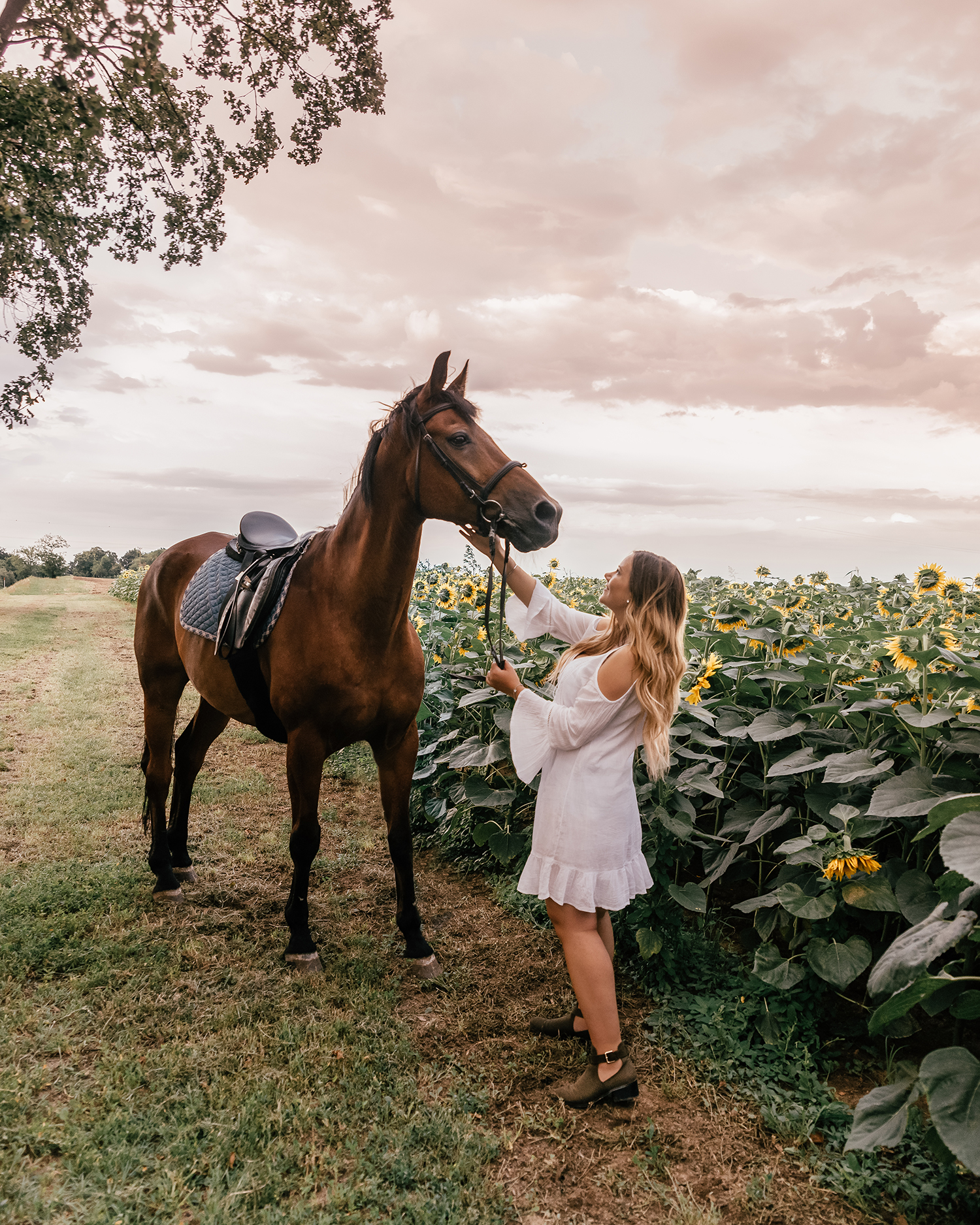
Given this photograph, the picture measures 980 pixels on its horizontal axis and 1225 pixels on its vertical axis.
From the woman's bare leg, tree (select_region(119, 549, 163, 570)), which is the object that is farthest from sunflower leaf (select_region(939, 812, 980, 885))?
tree (select_region(119, 549, 163, 570))

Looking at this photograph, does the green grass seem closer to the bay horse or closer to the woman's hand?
the bay horse

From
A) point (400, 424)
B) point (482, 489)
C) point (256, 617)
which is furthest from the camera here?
point (256, 617)

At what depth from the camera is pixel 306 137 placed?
10.3 metres

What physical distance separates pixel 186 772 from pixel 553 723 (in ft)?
9.87

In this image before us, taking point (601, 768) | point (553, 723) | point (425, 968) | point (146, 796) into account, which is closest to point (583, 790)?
point (601, 768)

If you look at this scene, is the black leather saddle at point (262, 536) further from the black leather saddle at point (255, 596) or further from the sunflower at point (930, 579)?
the sunflower at point (930, 579)

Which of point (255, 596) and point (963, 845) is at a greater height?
point (255, 596)

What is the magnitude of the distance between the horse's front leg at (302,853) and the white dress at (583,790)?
1172 millimetres

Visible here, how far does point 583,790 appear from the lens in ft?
8.32

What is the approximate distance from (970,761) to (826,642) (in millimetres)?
738

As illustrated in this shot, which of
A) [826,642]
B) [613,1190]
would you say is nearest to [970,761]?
[826,642]

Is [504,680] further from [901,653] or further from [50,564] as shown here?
[50,564]

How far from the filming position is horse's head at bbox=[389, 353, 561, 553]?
2621mm

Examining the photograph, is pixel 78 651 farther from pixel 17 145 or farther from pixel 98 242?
pixel 17 145
